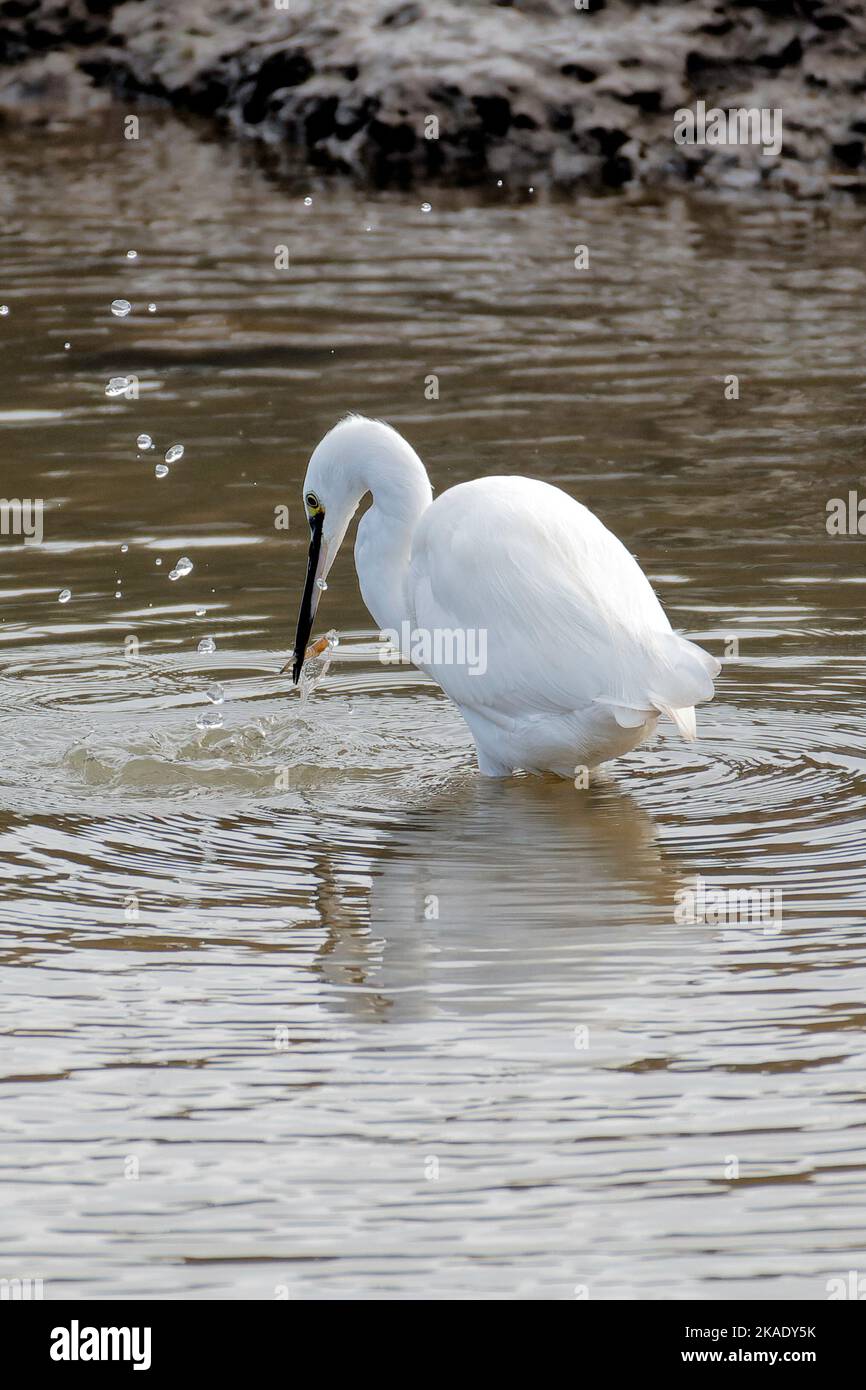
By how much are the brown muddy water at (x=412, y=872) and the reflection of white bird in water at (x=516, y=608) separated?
33 centimetres

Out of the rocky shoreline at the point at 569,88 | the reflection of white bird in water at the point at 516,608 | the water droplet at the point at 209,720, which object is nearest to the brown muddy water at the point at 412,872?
the water droplet at the point at 209,720

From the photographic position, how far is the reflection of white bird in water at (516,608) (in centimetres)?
686

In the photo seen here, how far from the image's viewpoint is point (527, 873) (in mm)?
6535

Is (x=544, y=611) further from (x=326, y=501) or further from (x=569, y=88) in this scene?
(x=569, y=88)

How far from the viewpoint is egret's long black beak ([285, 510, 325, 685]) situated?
26.3ft

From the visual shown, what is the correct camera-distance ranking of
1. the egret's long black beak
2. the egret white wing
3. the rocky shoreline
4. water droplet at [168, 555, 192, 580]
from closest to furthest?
the egret white wing, the egret's long black beak, water droplet at [168, 555, 192, 580], the rocky shoreline

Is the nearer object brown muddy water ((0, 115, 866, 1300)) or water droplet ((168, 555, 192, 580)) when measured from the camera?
brown muddy water ((0, 115, 866, 1300))

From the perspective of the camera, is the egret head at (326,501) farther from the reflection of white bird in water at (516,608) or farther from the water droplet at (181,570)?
the water droplet at (181,570)

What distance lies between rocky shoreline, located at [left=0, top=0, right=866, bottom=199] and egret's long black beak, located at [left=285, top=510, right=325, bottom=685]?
1256cm

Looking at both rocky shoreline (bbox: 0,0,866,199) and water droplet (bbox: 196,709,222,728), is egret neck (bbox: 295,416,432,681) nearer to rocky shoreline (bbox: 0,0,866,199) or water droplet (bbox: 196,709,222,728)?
water droplet (bbox: 196,709,222,728)

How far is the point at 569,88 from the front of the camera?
20.4 metres

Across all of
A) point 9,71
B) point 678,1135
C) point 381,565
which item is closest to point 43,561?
point 381,565

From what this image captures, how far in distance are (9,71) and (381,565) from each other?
20281mm

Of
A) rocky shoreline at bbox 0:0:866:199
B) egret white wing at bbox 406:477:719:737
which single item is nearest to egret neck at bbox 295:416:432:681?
egret white wing at bbox 406:477:719:737
